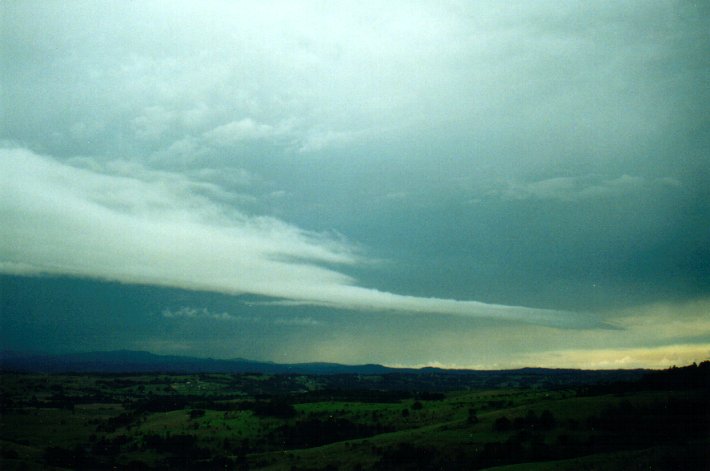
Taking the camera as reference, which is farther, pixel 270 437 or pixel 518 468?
pixel 270 437

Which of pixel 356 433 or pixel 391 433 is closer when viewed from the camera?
pixel 391 433

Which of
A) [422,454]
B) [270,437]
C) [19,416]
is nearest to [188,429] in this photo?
[270,437]

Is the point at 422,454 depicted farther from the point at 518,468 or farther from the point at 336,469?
the point at 518,468

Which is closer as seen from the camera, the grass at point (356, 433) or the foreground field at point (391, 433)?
the foreground field at point (391, 433)

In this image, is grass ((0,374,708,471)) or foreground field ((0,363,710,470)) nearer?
foreground field ((0,363,710,470))

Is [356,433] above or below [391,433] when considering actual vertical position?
below

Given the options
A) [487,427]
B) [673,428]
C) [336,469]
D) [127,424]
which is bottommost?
[127,424]

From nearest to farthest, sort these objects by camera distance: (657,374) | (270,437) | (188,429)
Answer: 1. (657,374)
2. (270,437)
3. (188,429)

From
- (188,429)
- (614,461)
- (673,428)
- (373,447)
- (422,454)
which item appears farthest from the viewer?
(188,429)
